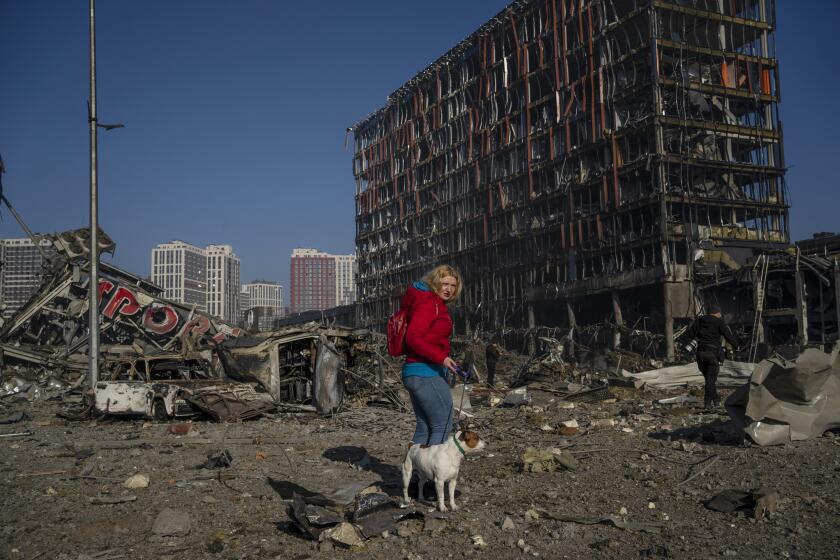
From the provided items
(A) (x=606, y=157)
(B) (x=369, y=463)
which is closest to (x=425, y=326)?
(B) (x=369, y=463)

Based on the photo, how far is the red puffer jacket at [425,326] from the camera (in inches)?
210

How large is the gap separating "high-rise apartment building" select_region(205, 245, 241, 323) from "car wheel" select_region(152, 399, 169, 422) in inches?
4897

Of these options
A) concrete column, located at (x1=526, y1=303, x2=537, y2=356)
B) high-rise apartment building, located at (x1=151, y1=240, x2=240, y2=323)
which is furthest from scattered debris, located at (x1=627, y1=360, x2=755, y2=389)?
high-rise apartment building, located at (x1=151, y1=240, x2=240, y2=323)

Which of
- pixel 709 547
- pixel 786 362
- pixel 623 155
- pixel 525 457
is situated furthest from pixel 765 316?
pixel 709 547

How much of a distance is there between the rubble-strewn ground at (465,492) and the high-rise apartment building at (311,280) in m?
184

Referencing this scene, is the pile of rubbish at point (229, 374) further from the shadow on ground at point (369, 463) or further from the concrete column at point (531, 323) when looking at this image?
the concrete column at point (531, 323)

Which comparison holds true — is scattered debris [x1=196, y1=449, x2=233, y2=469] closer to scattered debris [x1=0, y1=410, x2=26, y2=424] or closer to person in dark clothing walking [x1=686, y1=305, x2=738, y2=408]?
person in dark clothing walking [x1=686, y1=305, x2=738, y2=408]

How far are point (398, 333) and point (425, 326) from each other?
30cm

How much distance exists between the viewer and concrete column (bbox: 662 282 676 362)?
3234 cm

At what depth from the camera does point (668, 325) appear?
33250mm

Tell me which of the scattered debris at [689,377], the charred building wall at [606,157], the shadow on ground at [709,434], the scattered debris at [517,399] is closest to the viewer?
the shadow on ground at [709,434]

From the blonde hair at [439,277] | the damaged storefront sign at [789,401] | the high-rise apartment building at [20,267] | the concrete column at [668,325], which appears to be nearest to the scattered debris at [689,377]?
the damaged storefront sign at [789,401]

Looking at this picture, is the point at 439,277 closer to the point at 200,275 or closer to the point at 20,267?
the point at 20,267

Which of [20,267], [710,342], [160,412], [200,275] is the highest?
[200,275]
